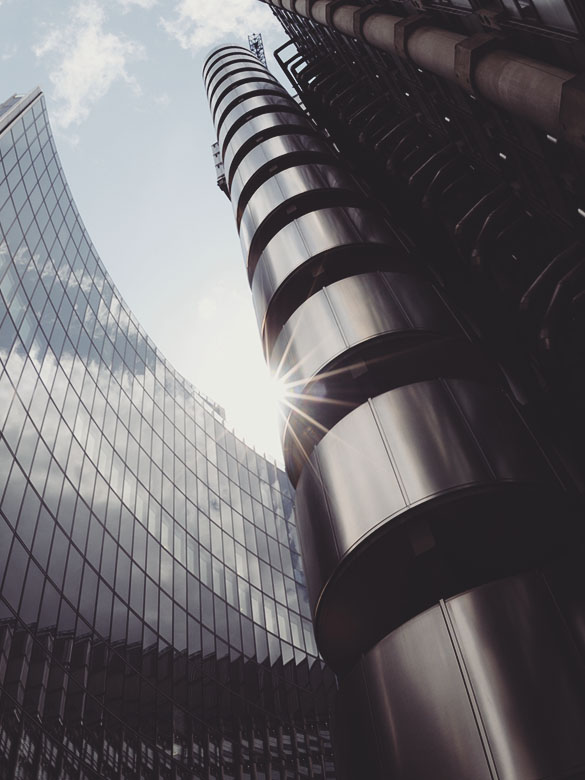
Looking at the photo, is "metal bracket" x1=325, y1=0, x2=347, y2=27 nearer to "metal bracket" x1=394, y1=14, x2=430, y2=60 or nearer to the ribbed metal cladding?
"metal bracket" x1=394, y1=14, x2=430, y2=60

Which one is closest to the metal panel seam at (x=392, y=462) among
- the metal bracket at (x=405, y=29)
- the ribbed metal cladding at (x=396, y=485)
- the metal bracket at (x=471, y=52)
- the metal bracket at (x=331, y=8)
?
the ribbed metal cladding at (x=396, y=485)

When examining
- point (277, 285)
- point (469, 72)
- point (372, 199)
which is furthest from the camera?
point (372, 199)

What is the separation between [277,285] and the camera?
45.8 feet

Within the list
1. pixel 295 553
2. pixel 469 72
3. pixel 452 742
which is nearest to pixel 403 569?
pixel 452 742

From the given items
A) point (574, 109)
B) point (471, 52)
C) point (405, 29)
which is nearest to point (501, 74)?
point (471, 52)

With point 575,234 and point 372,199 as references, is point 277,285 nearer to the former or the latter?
point 372,199

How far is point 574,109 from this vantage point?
5.54m

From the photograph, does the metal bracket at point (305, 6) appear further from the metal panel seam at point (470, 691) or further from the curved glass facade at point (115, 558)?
the metal panel seam at point (470, 691)

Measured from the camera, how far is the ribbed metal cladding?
6406 mm

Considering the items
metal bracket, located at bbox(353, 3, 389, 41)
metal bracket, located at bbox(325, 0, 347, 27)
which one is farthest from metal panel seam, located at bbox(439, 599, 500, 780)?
metal bracket, located at bbox(325, 0, 347, 27)

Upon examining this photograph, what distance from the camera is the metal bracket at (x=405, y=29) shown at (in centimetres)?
1055

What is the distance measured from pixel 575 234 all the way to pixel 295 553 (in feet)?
131

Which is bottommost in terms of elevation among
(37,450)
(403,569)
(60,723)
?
(403,569)

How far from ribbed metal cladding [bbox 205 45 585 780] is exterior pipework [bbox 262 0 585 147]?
4.27 m
